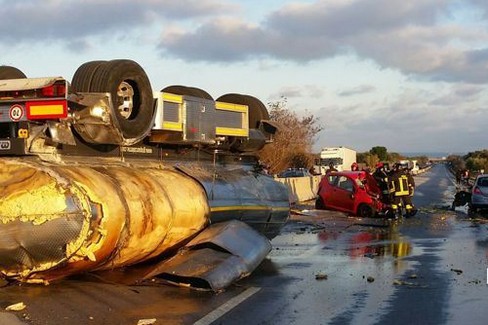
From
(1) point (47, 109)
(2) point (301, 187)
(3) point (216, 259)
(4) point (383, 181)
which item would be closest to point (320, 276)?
(3) point (216, 259)

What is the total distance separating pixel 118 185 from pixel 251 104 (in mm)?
5796

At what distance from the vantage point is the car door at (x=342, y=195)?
21250mm

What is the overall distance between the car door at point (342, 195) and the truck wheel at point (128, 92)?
12.7 m

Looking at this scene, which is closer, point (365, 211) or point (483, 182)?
point (365, 211)

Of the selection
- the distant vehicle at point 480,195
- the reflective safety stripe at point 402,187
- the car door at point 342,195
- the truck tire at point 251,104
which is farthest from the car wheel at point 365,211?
the truck tire at point 251,104

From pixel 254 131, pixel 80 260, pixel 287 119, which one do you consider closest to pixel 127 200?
pixel 80 260

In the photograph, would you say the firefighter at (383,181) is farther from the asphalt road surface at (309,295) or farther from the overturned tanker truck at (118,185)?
the overturned tanker truck at (118,185)

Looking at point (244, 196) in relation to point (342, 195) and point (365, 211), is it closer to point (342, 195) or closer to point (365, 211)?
point (365, 211)

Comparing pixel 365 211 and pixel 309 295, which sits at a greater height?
pixel 365 211

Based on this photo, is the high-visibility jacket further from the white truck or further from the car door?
the white truck

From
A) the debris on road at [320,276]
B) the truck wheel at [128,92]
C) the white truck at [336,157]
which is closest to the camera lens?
the truck wheel at [128,92]

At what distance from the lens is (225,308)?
739 centimetres

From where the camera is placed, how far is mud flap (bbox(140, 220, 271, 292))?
8367 millimetres

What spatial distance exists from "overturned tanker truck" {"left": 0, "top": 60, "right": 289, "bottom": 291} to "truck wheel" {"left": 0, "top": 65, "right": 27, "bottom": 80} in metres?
0.01
